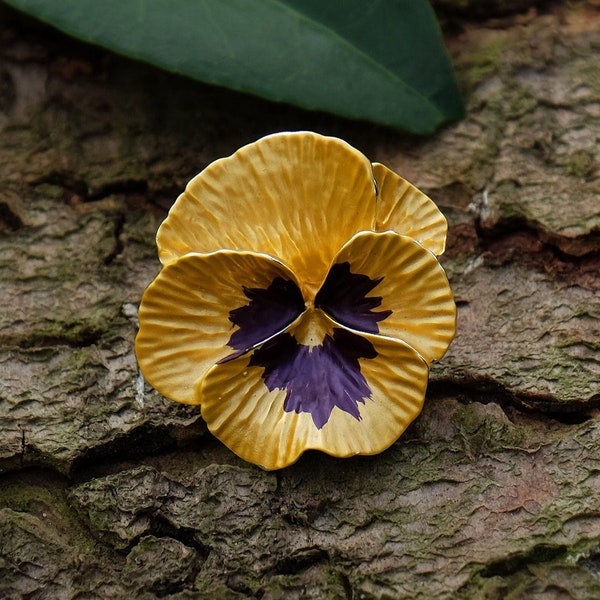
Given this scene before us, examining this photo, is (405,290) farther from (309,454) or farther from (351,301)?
(309,454)

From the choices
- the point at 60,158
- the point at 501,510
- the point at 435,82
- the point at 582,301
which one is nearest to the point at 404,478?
the point at 501,510

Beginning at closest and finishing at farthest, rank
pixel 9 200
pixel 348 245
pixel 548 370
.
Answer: pixel 348 245, pixel 548 370, pixel 9 200

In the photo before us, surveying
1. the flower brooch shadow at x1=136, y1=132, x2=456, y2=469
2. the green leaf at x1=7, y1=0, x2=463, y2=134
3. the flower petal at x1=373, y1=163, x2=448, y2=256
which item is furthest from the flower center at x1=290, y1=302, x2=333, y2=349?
the green leaf at x1=7, y1=0, x2=463, y2=134

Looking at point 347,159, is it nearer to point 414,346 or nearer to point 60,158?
point 414,346

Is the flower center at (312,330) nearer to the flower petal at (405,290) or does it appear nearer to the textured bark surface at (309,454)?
the flower petal at (405,290)

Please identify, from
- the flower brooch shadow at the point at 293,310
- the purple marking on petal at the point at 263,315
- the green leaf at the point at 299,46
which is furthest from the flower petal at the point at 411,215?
the green leaf at the point at 299,46

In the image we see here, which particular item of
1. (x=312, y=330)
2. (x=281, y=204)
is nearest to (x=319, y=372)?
(x=312, y=330)
